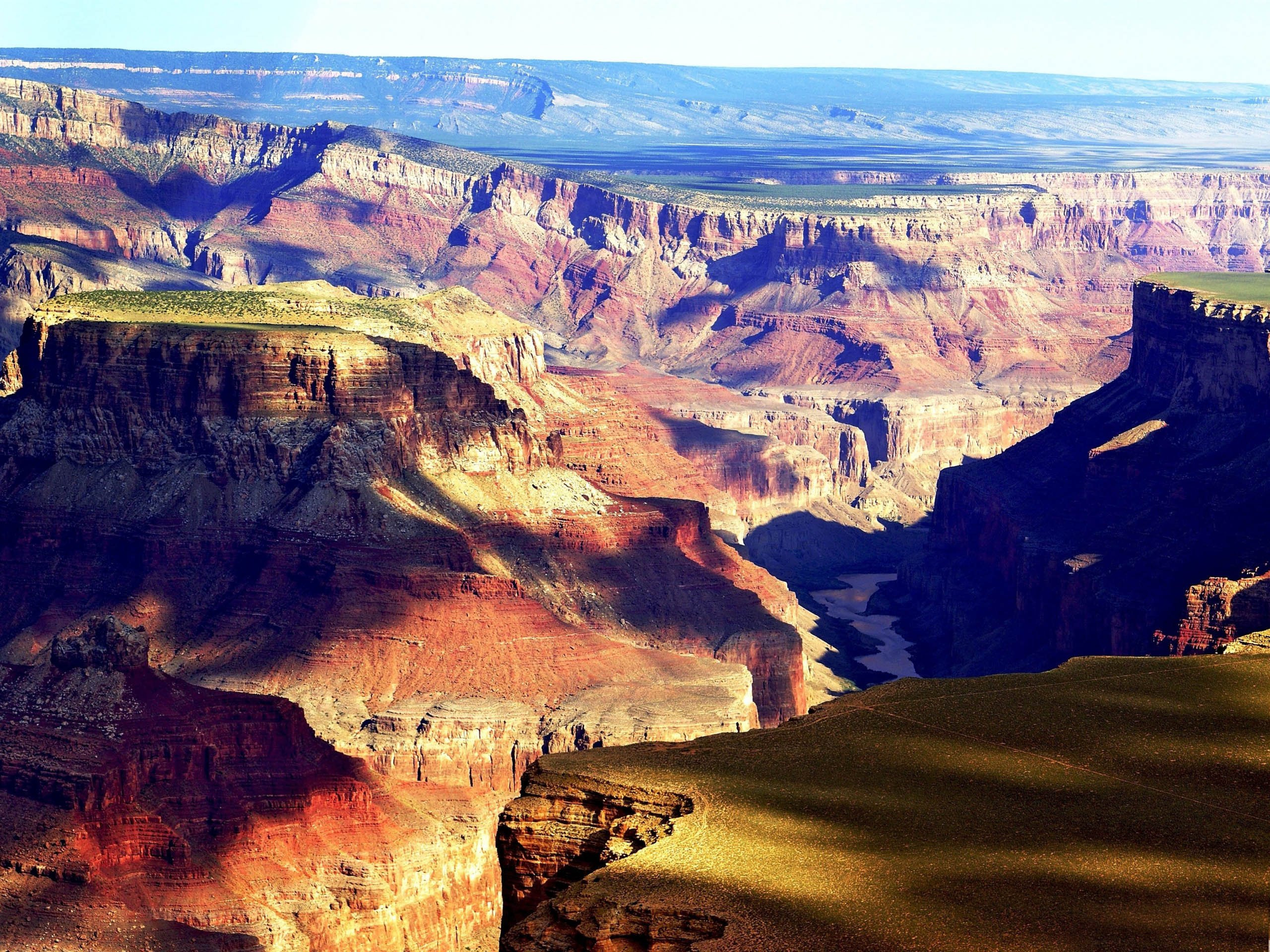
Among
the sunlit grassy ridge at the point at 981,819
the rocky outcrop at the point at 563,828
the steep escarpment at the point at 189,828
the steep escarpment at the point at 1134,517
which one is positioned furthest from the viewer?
the steep escarpment at the point at 1134,517

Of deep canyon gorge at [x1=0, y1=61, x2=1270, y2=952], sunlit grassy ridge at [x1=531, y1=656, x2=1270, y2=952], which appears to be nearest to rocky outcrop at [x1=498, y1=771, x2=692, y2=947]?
deep canyon gorge at [x1=0, y1=61, x2=1270, y2=952]

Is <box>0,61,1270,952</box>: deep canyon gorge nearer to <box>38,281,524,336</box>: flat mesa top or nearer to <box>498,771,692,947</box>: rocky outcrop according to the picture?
<box>498,771,692,947</box>: rocky outcrop

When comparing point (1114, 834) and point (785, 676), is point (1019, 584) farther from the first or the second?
point (1114, 834)

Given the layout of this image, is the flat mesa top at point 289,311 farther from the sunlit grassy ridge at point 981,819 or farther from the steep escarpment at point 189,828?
the sunlit grassy ridge at point 981,819

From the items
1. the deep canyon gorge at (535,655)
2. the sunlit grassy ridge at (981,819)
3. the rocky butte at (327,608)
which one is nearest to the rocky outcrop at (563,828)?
the deep canyon gorge at (535,655)

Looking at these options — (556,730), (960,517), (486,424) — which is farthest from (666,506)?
(960,517)
